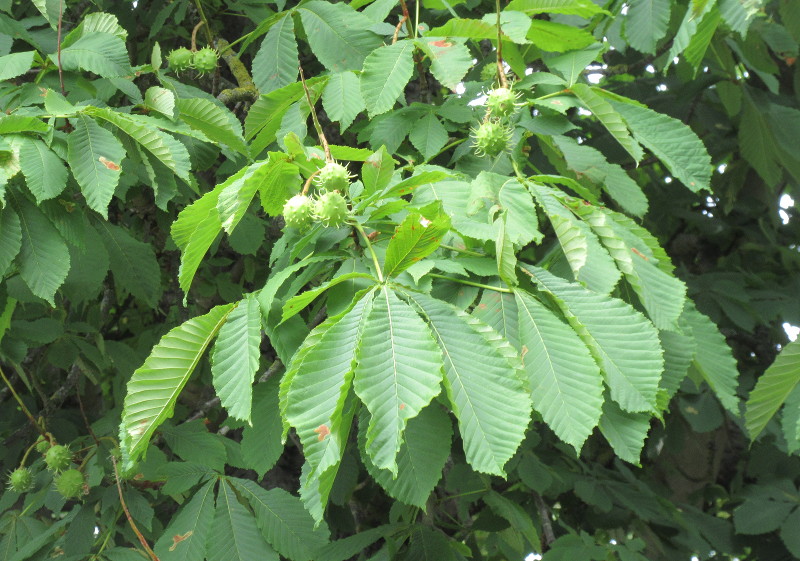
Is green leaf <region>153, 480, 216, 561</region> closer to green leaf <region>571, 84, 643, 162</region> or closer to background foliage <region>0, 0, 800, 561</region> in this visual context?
background foliage <region>0, 0, 800, 561</region>

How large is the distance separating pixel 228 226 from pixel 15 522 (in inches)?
59.7

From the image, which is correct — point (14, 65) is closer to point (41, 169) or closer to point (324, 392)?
point (41, 169)

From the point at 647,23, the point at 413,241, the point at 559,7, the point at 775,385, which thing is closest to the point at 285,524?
the point at 413,241

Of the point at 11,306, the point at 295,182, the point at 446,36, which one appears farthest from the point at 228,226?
the point at 11,306

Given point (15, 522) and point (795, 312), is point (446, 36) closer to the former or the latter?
point (15, 522)

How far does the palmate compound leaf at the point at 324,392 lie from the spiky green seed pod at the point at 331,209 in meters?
0.24

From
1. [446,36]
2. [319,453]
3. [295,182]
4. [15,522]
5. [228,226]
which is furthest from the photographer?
[15,522]

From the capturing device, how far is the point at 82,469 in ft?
7.00

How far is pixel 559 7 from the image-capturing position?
158 centimetres

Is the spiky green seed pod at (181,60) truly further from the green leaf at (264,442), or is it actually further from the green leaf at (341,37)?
the green leaf at (264,442)

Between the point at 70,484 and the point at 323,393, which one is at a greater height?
the point at 323,393

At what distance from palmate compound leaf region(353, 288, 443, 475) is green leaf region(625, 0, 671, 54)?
44.1 inches

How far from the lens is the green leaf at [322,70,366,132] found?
1593mm

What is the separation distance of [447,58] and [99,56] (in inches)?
31.6
